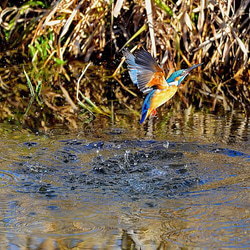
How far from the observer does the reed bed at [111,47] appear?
5.59 m

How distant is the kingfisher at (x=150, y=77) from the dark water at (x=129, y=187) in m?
0.42

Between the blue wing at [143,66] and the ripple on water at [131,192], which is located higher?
the blue wing at [143,66]

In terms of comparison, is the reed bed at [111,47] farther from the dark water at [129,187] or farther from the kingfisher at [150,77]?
the kingfisher at [150,77]

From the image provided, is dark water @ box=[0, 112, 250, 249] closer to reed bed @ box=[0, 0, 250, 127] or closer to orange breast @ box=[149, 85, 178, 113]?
orange breast @ box=[149, 85, 178, 113]

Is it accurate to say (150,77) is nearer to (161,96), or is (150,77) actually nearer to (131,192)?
(161,96)

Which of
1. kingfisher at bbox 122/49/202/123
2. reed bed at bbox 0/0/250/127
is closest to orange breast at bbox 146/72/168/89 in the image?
kingfisher at bbox 122/49/202/123

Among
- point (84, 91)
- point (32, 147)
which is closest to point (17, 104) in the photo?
point (84, 91)

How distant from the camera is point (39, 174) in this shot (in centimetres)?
336

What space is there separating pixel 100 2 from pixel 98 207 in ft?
13.6

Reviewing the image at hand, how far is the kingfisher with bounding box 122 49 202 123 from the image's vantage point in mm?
3363

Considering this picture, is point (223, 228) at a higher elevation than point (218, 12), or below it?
below

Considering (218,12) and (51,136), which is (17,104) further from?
(218,12)

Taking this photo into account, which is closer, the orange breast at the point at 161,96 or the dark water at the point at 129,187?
the dark water at the point at 129,187

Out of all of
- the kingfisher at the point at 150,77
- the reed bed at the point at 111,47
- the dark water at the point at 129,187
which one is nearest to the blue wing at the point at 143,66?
the kingfisher at the point at 150,77
